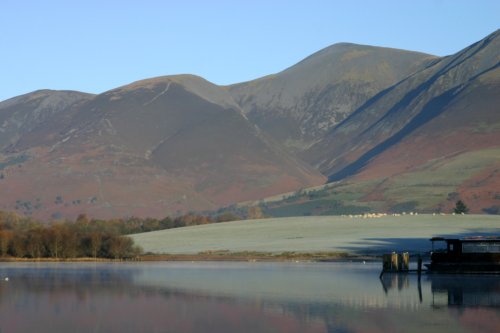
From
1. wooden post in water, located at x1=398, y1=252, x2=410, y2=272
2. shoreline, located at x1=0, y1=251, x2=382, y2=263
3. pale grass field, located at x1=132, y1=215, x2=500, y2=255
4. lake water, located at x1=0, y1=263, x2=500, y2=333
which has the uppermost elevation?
pale grass field, located at x1=132, y1=215, x2=500, y2=255

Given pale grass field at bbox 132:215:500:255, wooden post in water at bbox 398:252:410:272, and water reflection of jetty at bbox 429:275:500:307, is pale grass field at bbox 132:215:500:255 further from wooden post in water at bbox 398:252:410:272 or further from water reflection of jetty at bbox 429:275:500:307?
water reflection of jetty at bbox 429:275:500:307

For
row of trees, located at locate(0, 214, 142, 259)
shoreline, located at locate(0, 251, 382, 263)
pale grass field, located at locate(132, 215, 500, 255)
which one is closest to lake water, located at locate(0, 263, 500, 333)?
shoreline, located at locate(0, 251, 382, 263)

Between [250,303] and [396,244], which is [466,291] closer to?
[250,303]

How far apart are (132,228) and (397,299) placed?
367 ft

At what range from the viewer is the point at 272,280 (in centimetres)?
6319

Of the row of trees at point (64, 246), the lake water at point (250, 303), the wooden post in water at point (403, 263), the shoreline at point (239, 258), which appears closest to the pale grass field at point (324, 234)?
the shoreline at point (239, 258)

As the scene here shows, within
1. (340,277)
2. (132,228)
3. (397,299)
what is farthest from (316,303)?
(132,228)

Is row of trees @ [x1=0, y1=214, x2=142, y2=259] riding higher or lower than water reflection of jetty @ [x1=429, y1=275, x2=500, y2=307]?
higher

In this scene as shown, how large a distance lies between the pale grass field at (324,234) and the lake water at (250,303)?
1159 inches


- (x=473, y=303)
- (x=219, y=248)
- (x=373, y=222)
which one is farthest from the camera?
(x=373, y=222)

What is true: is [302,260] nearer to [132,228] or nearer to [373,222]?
[373,222]

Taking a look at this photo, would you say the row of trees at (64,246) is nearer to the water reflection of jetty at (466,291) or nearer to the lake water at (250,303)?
the lake water at (250,303)

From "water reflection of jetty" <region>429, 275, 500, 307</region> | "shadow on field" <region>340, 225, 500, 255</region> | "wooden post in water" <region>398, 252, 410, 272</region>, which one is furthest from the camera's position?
"shadow on field" <region>340, 225, 500, 255</region>

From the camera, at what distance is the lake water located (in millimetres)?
39500
